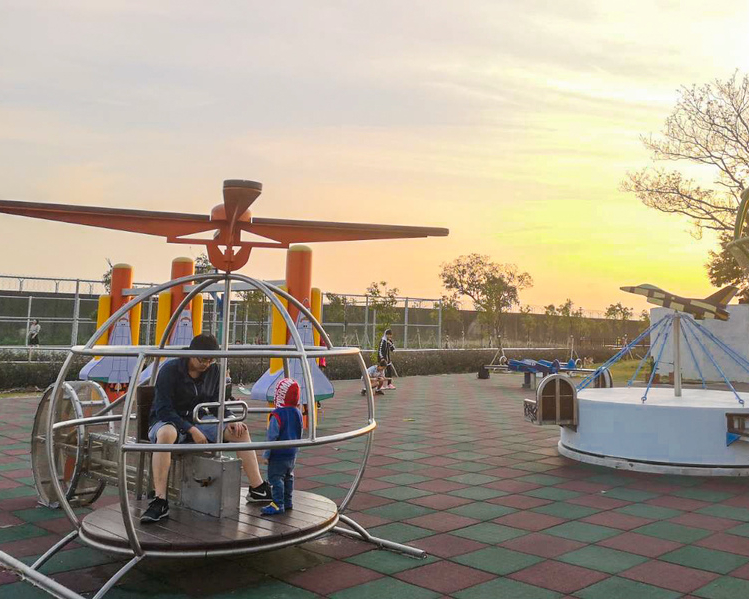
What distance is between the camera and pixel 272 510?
4.42 meters

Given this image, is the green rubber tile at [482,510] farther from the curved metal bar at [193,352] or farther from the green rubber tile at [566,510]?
the curved metal bar at [193,352]

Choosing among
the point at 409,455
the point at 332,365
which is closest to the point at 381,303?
the point at 332,365

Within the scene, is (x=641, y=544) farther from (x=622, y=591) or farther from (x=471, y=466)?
(x=471, y=466)

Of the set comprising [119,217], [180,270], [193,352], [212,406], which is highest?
[180,270]

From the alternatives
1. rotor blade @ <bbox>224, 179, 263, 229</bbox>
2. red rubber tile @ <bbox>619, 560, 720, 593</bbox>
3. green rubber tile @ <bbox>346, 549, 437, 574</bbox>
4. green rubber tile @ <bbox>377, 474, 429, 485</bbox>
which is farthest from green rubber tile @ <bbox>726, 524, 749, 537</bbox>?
rotor blade @ <bbox>224, 179, 263, 229</bbox>

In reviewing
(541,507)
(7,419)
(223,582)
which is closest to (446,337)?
(7,419)

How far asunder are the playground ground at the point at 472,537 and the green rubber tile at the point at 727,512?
0.7 inches

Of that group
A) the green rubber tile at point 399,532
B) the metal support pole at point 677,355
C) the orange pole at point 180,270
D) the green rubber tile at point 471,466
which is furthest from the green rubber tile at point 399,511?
the orange pole at point 180,270

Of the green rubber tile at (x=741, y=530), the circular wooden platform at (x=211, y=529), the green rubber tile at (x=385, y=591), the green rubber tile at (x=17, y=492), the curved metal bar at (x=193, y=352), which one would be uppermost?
the curved metal bar at (x=193, y=352)

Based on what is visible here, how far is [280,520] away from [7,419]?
7.59m

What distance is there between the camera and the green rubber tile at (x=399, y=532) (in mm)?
4789

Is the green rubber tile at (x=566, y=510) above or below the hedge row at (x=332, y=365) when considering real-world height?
below

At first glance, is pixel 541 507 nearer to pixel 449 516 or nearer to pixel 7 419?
pixel 449 516

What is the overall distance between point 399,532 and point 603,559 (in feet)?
4.54
